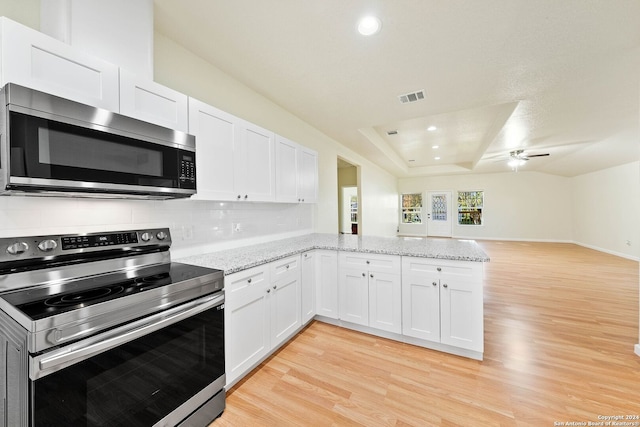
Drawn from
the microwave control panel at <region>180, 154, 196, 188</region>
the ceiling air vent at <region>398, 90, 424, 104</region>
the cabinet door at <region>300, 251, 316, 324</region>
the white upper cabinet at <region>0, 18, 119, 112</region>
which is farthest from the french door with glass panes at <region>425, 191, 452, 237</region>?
the white upper cabinet at <region>0, 18, 119, 112</region>

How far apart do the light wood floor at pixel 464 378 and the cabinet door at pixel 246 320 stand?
20 cm

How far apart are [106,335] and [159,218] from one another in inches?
41.1

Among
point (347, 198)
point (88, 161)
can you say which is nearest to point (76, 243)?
point (88, 161)

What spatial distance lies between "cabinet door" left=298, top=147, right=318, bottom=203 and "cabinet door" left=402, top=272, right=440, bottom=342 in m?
1.53

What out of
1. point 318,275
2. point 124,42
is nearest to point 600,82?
point 318,275

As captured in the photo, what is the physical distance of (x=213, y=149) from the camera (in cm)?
204

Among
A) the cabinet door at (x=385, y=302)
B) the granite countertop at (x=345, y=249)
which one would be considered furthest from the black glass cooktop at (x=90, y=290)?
the cabinet door at (x=385, y=302)

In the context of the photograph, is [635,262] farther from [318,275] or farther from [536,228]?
[318,275]

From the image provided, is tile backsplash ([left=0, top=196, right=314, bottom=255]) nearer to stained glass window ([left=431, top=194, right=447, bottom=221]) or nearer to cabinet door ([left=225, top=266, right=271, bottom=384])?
cabinet door ([left=225, top=266, right=271, bottom=384])

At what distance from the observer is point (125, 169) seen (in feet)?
4.62

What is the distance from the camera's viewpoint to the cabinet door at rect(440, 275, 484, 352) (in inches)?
86.4

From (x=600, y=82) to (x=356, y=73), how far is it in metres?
2.65

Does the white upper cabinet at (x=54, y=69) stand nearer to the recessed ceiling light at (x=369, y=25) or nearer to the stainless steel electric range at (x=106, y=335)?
the stainless steel electric range at (x=106, y=335)

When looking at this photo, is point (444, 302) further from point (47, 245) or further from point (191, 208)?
point (47, 245)
